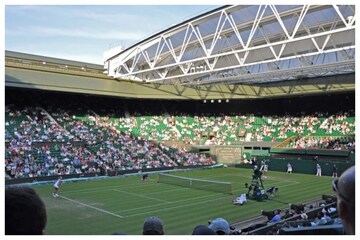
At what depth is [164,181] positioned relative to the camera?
30750mm

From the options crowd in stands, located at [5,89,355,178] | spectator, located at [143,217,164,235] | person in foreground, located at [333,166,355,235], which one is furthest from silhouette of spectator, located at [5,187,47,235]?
crowd in stands, located at [5,89,355,178]

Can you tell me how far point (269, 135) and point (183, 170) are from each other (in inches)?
642

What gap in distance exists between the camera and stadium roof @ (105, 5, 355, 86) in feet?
82.2

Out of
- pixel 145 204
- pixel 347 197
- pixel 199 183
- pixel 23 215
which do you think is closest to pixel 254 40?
pixel 199 183

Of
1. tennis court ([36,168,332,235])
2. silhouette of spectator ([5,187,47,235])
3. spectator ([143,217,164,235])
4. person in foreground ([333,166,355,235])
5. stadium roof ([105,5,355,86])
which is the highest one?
stadium roof ([105,5,355,86])

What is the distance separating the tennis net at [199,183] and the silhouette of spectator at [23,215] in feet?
78.1

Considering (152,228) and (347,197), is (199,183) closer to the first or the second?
(152,228)

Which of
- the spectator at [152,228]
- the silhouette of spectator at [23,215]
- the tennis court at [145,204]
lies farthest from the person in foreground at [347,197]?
the tennis court at [145,204]

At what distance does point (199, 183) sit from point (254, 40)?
1320 cm

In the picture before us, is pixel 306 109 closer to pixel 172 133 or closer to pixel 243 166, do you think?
pixel 243 166

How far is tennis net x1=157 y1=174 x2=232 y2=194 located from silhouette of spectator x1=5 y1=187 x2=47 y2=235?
23803mm

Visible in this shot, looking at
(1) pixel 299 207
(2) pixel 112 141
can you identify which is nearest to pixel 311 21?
(1) pixel 299 207

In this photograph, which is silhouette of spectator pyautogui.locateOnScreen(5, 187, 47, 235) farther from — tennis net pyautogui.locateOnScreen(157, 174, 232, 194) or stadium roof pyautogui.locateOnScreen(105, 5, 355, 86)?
tennis net pyautogui.locateOnScreen(157, 174, 232, 194)

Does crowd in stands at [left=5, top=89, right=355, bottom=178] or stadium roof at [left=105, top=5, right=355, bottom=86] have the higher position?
stadium roof at [left=105, top=5, right=355, bottom=86]
